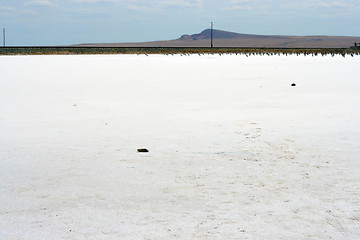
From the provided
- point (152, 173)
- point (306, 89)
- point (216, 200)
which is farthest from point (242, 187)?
point (306, 89)

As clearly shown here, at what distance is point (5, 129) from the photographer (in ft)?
27.8

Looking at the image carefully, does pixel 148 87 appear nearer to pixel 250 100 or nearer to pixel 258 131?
pixel 250 100

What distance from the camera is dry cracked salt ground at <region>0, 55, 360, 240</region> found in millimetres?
4043

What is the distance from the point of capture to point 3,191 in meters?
4.96

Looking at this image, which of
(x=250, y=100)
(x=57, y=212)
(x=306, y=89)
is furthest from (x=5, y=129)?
(x=306, y=89)

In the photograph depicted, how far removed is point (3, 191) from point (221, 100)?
846 cm

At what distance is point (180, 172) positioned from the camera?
5691 millimetres

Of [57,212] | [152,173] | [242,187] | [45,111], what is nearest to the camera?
[57,212]

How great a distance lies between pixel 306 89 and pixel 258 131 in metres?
8.44

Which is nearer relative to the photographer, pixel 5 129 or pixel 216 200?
pixel 216 200

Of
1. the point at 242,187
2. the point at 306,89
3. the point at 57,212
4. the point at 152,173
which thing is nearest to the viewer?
the point at 57,212

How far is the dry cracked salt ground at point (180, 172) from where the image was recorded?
4.04 m

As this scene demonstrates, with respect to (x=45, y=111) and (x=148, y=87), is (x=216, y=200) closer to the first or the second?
(x=45, y=111)

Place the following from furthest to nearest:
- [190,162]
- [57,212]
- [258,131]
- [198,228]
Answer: [258,131] < [190,162] < [57,212] < [198,228]
